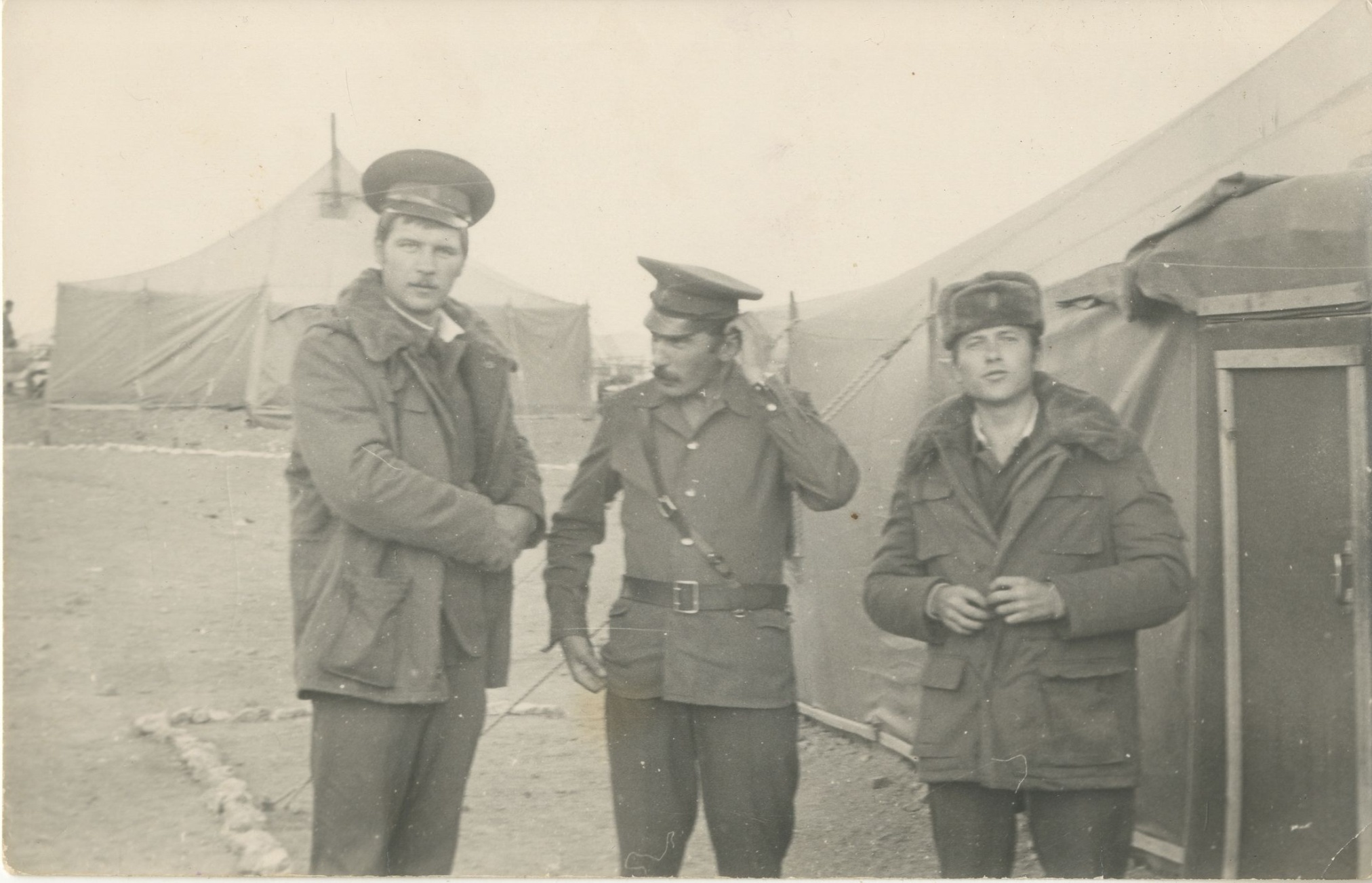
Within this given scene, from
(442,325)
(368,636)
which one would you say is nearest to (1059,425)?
(442,325)

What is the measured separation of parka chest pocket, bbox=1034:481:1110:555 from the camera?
228 centimetres

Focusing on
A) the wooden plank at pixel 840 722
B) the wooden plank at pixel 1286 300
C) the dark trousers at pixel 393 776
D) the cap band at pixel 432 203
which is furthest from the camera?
the wooden plank at pixel 840 722

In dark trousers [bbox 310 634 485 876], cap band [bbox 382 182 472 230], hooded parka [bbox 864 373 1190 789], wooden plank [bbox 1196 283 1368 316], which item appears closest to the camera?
hooded parka [bbox 864 373 1190 789]

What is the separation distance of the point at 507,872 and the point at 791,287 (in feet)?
5.58

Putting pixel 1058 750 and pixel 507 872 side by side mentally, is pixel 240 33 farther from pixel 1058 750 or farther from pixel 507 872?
pixel 1058 750

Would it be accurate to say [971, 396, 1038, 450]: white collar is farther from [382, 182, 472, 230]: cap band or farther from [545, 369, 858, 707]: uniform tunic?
[382, 182, 472, 230]: cap band

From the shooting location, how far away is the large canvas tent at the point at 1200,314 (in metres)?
2.53

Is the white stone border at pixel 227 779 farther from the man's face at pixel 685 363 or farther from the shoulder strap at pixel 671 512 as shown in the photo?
the man's face at pixel 685 363

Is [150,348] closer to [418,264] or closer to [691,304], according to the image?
[418,264]

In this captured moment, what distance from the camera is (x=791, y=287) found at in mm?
2887

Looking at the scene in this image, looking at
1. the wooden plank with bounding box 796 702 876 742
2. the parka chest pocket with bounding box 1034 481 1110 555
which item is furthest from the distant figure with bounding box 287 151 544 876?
the wooden plank with bounding box 796 702 876 742

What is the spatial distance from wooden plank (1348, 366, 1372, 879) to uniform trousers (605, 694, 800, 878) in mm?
1341

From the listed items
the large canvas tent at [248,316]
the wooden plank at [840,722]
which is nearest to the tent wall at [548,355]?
the large canvas tent at [248,316]

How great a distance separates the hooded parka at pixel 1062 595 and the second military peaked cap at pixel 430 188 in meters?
1.28
